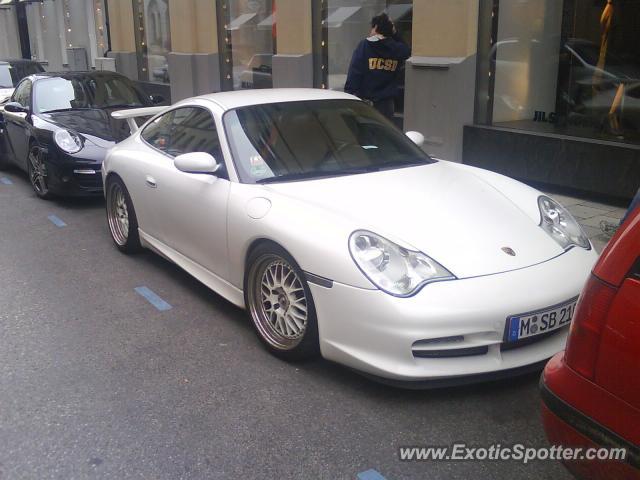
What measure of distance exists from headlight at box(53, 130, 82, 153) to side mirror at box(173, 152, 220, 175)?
3994 millimetres

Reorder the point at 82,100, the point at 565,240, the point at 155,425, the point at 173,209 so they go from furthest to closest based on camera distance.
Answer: the point at 82,100 → the point at 173,209 → the point at 565,240 → the point at 155,425

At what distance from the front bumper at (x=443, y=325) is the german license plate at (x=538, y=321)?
36mm

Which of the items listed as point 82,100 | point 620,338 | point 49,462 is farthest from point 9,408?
point 82,100

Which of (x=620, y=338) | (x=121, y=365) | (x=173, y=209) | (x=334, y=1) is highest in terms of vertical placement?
(x=334, y=1)

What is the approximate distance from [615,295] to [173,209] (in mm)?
3681

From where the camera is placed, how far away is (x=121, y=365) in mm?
4320

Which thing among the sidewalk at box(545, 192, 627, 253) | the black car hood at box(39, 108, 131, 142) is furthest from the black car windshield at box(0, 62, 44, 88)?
the sidewalk at box(545, 192, 627, 253)

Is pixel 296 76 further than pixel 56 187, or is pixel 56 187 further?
pixel 296 76

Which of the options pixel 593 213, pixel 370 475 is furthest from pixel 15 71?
pixel 370 475

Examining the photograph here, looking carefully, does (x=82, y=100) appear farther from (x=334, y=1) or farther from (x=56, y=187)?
(x=334, y=1)

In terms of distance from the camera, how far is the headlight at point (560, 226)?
13.9 feet

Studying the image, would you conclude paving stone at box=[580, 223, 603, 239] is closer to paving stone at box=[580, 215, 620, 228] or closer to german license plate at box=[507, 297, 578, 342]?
paving stone at box=[580, 215, 620, 228]

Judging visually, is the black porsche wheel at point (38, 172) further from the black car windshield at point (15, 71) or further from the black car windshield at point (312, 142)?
the black car windshield at point (15, 71)

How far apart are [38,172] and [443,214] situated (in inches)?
254
